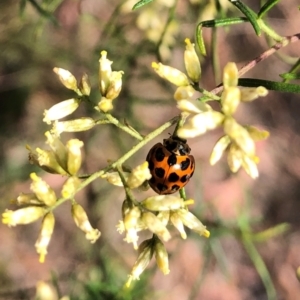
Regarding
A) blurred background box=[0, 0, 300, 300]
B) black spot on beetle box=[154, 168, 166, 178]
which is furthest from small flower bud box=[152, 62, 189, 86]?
blurred background box=[0, 0, 300, 300]

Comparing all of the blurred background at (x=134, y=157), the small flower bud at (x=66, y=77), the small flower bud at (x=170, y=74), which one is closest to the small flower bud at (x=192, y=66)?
the small flower bud at (x=170, y=74)

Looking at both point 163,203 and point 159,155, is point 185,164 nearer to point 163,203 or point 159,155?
point 159,155

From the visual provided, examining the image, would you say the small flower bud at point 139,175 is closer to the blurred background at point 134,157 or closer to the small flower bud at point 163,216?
the small flower bud at point 163,216

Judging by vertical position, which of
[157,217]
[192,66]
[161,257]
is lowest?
[161,257]

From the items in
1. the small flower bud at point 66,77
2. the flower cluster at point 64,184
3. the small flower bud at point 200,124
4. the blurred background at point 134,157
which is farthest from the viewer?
the blurred background at point 134,157

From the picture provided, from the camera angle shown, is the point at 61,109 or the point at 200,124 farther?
the point at 61,109

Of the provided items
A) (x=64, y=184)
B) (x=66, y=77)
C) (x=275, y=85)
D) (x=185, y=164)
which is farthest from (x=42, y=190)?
(x=275, y=85)

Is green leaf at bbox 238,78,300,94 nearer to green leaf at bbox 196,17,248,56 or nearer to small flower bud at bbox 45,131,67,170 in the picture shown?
green leaf at bbox 196,17,248,56
